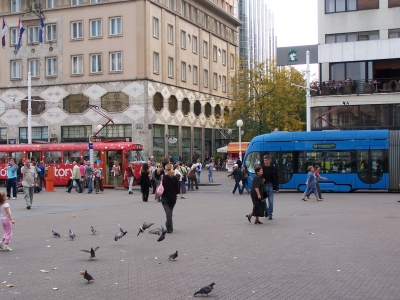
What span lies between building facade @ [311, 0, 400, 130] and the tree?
1280cm

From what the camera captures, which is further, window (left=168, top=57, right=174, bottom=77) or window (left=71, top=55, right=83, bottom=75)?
window (left=168, top=57, right=174, bottom=77)

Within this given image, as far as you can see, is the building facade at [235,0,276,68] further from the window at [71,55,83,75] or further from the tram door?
the tram door

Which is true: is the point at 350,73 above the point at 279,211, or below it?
above

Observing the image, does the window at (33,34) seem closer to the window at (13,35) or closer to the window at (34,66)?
the window at (13,35)

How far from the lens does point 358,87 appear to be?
1644 inches

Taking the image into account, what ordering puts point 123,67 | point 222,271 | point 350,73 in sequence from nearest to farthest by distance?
point 222,271, point 350,73, point 123,67

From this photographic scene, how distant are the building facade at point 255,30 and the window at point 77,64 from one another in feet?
194

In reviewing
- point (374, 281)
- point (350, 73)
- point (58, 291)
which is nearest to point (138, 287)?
point (58, 291)

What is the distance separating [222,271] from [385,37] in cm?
3769

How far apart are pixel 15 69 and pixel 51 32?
5.35 metres

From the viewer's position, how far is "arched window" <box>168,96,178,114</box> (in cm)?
5747

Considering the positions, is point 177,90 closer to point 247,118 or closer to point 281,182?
point 247,118

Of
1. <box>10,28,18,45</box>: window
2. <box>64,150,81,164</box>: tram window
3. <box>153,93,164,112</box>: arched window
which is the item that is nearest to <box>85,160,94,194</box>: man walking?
<box>64,150,81,164</box>: tram window

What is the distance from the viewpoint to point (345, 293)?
8.05 meters
